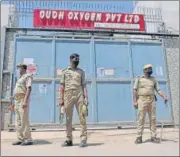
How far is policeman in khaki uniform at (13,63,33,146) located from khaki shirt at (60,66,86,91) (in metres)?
0.76

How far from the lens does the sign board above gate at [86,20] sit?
32.2 ft

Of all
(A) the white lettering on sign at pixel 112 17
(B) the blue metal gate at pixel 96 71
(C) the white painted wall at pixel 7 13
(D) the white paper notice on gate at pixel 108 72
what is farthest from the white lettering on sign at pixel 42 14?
(D) the white paper notice on gate at pixel 108 72

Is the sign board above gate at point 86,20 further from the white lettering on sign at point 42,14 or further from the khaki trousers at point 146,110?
the khaki trousers at point 146,110

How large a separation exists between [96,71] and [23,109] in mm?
3901

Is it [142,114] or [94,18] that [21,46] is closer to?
[94,18]

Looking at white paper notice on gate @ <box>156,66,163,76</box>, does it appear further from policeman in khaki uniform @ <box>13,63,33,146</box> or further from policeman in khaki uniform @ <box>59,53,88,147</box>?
policeman in khaki uniform @ <box>13,63,33,146</box>

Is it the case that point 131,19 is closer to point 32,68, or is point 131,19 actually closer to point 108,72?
point 108,72

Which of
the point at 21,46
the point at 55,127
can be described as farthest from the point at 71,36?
the point at 55,127

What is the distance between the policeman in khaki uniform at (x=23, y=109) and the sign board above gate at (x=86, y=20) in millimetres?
4079

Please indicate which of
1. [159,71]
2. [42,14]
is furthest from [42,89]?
[159,71]

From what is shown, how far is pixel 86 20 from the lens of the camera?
10016mm

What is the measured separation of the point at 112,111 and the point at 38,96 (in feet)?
7.42

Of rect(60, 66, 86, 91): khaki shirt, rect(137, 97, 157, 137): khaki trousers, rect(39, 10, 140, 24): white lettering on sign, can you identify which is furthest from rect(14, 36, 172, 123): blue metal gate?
rect(60, 66, 86, 91): khaki shirt

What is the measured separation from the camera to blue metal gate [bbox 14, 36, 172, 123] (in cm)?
898
